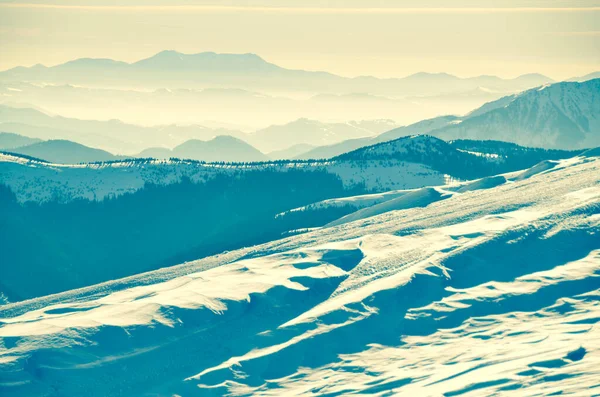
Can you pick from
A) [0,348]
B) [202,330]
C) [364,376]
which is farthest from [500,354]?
[0,348]

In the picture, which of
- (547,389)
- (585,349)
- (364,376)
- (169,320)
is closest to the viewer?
(547,389)

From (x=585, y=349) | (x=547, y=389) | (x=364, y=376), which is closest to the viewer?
(x=547, y=389)

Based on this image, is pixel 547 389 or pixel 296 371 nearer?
pixel 547 389

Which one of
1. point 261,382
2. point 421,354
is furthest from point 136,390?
point 421,354

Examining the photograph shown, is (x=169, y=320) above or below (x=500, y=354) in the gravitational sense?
above

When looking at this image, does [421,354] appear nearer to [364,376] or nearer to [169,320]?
[364,376]

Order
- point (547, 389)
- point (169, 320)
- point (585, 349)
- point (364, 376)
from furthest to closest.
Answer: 1. point (169, 320)
2. point (364, 376)
3. point (585, 349)
4. point (547, 389)

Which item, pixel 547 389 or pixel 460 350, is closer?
pixel 547 389

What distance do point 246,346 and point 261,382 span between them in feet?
39.9

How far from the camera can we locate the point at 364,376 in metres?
182

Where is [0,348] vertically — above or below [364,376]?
above

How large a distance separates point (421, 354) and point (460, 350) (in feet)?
20.5

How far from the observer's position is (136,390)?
18025cm

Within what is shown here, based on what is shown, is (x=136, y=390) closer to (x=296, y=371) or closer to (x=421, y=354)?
Answer: (x=296, y=371)
